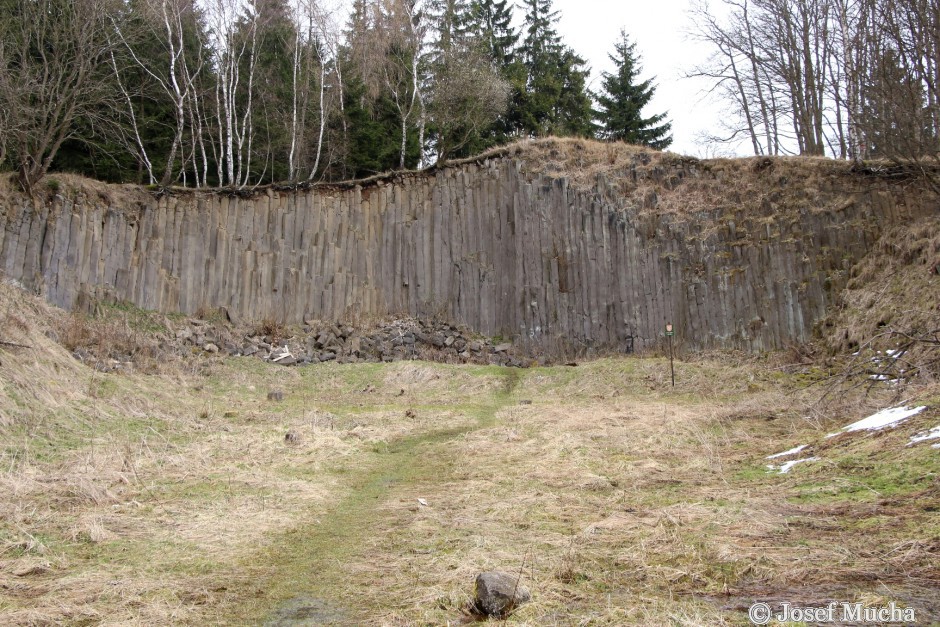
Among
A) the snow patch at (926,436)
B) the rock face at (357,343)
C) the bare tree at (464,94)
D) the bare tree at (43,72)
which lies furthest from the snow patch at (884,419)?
the bare tree at (464,94)

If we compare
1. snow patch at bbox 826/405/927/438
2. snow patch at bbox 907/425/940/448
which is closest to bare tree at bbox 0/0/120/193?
snow patch at bbox 826/405/927/438

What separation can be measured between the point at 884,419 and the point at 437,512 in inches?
175

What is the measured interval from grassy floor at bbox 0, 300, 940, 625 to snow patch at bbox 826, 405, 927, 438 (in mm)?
200

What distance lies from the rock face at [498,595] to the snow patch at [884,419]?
4.43m

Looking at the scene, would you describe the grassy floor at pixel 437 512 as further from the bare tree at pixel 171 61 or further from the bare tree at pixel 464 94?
the bare tree at pixel 464 94

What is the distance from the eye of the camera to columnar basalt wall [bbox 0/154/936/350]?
65.9 ft

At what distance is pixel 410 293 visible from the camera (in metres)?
24.2

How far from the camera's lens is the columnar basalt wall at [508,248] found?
2008 centimetres

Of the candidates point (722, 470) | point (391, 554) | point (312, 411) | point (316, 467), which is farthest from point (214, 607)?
point (312, 411)

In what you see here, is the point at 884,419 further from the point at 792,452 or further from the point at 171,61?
the point at 171,61

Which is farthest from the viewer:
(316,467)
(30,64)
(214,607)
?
(30,64)

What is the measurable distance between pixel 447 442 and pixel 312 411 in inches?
154

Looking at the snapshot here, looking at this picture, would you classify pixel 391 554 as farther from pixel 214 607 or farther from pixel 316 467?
pixel 316 467

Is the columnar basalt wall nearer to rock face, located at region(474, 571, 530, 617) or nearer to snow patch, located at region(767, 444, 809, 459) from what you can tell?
snow patch, located at region(767, 444, 809, 459)
